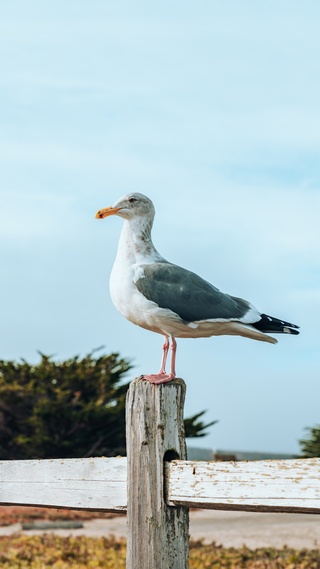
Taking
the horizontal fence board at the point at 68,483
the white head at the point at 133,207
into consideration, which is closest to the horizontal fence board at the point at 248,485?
the horizontal fence board at the point at 68,483

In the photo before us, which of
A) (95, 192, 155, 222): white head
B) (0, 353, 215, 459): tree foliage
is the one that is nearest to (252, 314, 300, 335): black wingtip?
(95, 192, 155, 222): white head

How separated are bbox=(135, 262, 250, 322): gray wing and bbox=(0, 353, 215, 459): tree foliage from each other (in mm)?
14812

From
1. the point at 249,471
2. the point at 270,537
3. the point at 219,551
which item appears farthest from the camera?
the point at 270,537

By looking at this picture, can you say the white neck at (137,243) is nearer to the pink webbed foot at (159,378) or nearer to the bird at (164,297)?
the bird at (164,297)

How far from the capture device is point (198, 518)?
52.6 feet

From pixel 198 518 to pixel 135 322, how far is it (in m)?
12.3

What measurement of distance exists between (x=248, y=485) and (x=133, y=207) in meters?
1.95

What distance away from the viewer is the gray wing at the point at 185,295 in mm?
4547

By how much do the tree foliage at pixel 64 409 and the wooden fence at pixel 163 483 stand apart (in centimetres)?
1486


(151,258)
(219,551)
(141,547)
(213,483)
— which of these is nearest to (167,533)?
(141,547)

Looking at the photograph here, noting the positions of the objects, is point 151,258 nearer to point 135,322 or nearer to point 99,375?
point 135,322

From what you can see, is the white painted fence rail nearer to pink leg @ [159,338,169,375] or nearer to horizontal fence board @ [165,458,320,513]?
horizontal fence board @ [165,458,320,513]

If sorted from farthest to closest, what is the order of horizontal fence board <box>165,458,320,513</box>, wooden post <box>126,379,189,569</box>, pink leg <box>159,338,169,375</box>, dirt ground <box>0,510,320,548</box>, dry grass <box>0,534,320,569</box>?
dirt ground <box>0,510,320,548</box> → dry grass <box>0,534,320,569</box> → pink leg <box>159,338,169,375</box> → wooden post <box>126,379,189,569</box> → horizontal fence board <box>165,458,320,513</box>

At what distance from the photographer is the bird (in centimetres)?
454
